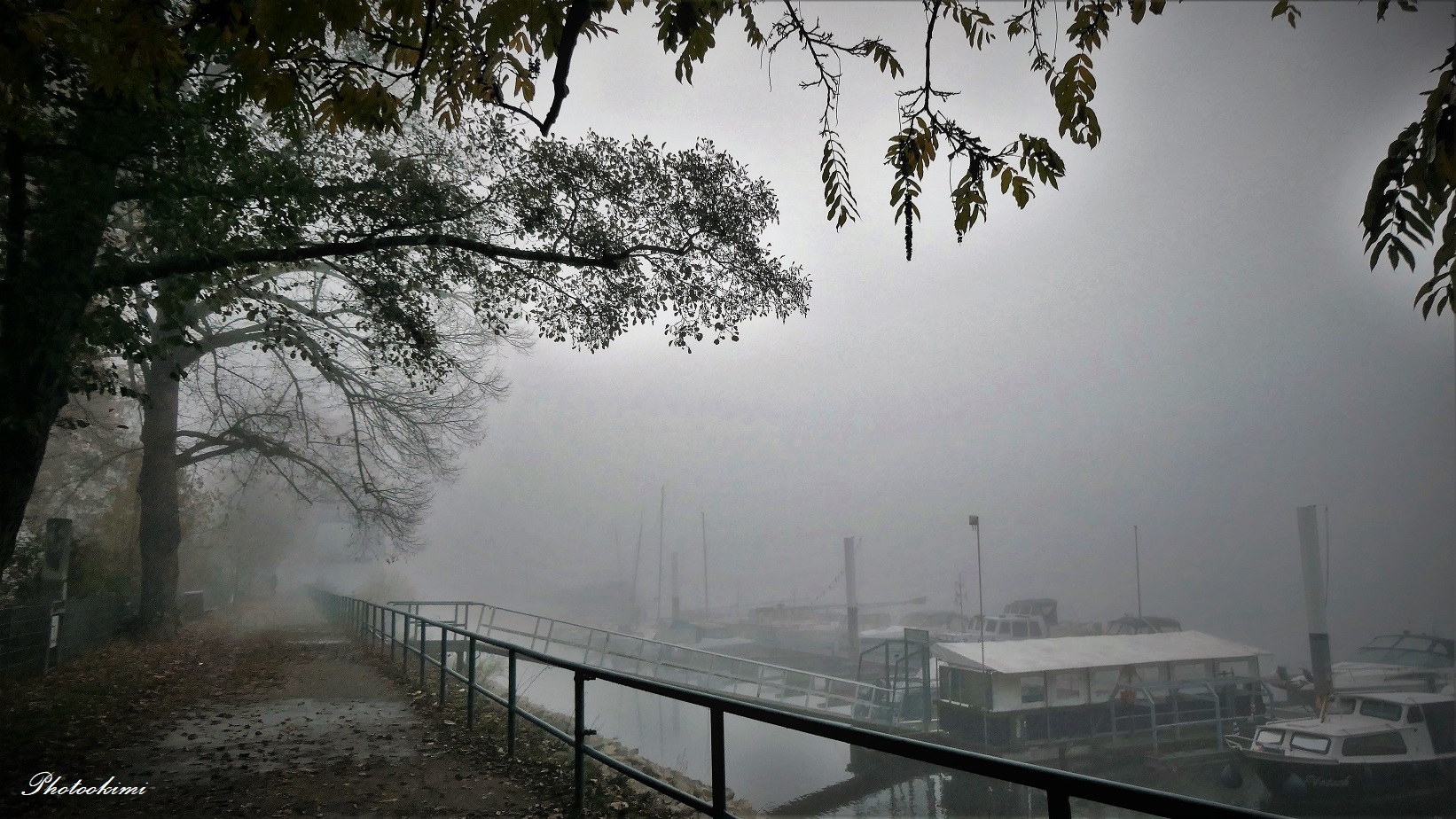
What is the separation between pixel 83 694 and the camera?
9562 mm

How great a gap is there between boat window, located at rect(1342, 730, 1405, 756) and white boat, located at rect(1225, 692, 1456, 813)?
2 centimetres

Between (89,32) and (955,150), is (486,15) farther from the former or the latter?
(89,32)

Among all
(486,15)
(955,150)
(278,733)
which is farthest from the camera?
(278,733)

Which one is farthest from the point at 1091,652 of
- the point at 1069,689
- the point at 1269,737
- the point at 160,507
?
the point at 160,507

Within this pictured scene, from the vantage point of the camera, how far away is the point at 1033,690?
95.5ft

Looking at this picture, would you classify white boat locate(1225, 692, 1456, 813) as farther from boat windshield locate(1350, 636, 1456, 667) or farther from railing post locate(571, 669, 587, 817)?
railing post locate(571, 669, 587, 817)

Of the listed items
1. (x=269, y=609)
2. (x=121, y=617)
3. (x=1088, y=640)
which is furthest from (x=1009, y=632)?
(x=121, y=617)

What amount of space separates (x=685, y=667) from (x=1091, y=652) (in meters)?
19.4

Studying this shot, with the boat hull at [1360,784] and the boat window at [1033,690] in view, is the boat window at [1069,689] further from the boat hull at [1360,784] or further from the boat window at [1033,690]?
the boat hull at [1360,784]

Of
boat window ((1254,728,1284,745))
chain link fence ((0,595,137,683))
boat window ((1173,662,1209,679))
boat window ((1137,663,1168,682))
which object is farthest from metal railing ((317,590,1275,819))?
boat window ((1173,662,1209,679))

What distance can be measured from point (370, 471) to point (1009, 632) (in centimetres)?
4085

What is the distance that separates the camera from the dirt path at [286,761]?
5.21 metres

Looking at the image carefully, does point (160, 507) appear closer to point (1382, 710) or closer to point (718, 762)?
point (718, 762)

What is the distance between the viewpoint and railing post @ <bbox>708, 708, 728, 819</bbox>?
3.45 meters
